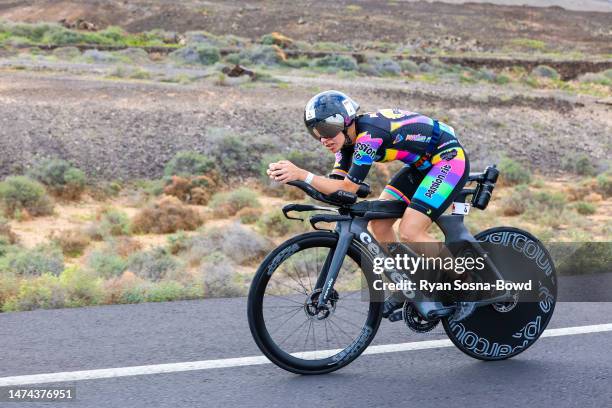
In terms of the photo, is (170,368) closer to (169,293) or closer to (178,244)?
Answer: (169,293)

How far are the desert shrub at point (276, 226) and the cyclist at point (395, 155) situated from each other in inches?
381

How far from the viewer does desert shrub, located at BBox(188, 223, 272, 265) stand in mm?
12711

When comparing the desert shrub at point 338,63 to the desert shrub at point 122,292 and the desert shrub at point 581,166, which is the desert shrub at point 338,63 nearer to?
the desert shrub at point 581,166

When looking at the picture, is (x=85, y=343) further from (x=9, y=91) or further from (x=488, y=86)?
(x=488, y=86)

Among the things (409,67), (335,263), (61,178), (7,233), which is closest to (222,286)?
(335,263)

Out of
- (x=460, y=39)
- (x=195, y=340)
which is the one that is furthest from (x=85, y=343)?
(x=460, y=39)

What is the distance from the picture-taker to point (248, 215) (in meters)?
16.9

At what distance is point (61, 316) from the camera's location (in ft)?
22.5

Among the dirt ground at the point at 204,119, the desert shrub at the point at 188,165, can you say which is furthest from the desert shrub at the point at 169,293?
the dirt ground at the point at 204,119

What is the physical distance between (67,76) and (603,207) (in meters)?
17.3

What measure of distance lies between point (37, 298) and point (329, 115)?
3510mm

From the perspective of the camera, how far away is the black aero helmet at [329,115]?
5.33 metres

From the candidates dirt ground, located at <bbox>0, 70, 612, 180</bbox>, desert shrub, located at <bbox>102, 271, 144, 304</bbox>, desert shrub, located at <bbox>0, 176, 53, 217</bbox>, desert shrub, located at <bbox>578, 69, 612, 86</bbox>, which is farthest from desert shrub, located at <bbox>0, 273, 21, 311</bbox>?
desert shrub, located at <bbox>578, 69, 612, 86</bbox>

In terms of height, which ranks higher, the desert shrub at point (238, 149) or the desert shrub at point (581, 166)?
the desert shrub at point (238, 149)
